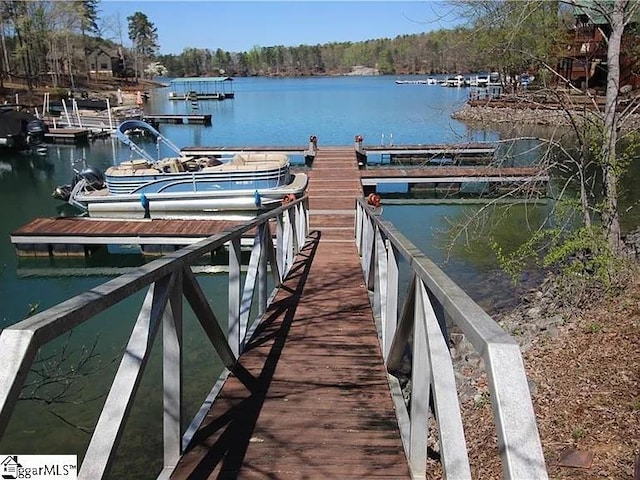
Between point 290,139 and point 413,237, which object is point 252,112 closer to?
point 290,139

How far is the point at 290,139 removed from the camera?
35.0 metres

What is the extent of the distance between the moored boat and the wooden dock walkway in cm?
1063

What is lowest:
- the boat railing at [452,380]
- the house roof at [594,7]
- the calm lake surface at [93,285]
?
the calm lake surface at [93,285]

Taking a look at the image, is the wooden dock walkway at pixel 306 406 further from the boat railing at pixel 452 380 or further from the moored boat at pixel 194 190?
the moored boat at pixel 194 190

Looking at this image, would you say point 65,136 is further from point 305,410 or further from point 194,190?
point 305,410

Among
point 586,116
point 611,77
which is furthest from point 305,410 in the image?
point 611,77

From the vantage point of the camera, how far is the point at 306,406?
3.44 meters

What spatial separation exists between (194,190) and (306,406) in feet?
46.4

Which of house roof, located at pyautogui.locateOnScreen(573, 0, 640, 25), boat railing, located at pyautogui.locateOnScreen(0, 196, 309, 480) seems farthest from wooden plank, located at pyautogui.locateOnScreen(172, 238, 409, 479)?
house roof, located at pyautogui.locateOnScreen(573, 0, 640, 25)

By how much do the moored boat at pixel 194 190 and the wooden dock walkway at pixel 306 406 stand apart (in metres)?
10.6

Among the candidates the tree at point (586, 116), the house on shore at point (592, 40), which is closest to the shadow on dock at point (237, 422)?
the tree at point (586, 116)

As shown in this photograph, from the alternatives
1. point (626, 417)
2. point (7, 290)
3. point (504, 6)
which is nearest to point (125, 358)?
point (626, 417)

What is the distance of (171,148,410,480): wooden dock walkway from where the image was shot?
109 inches

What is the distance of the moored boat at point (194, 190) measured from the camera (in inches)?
651
